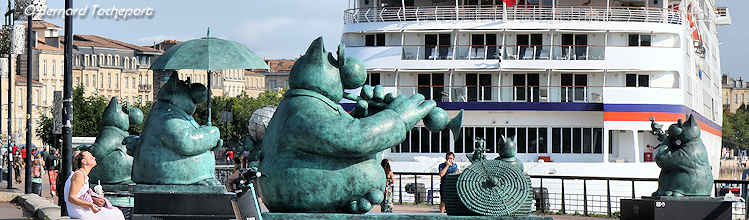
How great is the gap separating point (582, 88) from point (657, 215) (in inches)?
1091

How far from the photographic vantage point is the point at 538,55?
43.5m

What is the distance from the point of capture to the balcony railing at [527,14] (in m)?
43.7

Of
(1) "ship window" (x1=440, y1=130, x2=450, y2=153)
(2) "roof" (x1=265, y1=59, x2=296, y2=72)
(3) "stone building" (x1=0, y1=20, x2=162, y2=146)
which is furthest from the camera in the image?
(2) "roof" (x1=265, y1=59, x2=296, y2=72)

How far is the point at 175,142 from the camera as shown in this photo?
13.7 meters

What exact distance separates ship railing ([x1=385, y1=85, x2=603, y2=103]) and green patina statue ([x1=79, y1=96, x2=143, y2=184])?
85.5ft

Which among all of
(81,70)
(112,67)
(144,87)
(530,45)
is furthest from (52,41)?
(530,45)

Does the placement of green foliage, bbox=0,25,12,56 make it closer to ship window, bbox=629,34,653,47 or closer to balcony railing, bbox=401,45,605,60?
balcony railing, bbox=401,45,605,60

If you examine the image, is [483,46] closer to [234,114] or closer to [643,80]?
[643,80]

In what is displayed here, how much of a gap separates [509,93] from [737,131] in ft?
415

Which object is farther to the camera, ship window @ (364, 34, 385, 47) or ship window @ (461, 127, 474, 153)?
ship window @ (461, 127, 474, 153)

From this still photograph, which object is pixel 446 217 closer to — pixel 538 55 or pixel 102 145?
pixel 102 145

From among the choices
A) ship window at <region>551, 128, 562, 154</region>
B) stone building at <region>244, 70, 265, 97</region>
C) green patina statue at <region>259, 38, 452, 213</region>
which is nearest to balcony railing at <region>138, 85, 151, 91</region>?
stone building at <region>244, 70, 265, 97</region>

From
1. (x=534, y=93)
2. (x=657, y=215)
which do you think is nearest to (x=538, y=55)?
(x=534, y=93)

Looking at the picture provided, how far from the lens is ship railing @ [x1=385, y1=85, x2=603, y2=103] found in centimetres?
4334
